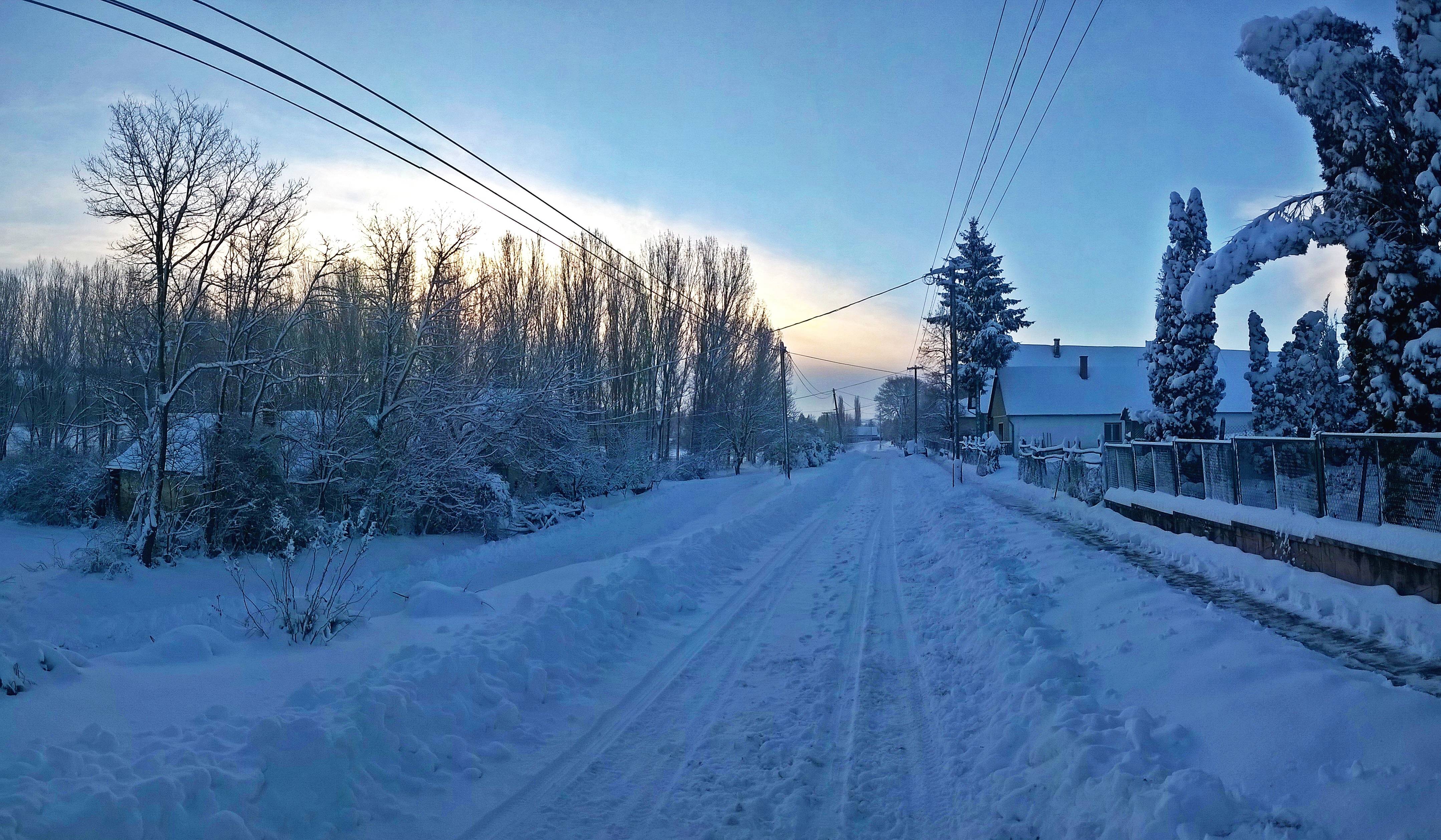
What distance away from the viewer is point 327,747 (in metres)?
4.50

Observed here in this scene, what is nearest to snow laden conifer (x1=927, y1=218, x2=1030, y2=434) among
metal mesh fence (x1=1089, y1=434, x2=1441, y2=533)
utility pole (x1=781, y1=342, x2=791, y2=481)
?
utility pole (x1=781, y1=342, x2=791, y2=481)

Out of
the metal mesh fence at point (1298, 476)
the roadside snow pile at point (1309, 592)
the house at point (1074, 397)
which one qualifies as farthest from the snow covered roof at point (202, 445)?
the house at point (1074, 397)

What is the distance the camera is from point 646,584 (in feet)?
32.2

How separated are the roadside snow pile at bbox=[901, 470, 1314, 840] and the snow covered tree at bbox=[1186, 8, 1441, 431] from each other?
6.49 m

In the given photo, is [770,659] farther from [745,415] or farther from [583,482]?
[745,415]

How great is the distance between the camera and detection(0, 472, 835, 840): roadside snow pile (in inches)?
144

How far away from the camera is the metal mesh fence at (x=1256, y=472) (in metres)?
9.68

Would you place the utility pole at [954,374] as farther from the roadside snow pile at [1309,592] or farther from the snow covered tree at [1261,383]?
the roadside snow pile at [1309,592]

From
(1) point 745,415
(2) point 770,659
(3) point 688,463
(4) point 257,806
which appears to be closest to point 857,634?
(2) point 770,659

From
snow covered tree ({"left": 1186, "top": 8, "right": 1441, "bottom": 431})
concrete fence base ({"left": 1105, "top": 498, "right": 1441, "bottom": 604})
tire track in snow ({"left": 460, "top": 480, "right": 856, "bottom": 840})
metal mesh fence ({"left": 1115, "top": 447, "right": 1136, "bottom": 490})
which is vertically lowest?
tire track in snow ({"left": 460, "top": 480, "right": 856, "bottom": 840})

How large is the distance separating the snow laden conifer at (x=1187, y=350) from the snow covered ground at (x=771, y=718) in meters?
13.7

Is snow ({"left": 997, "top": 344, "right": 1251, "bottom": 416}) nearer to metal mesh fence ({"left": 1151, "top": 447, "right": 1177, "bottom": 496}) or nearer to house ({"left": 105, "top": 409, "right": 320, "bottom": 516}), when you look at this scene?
metal mesh fence ({"left": 1151, "top": 447, "right": 1177, "bottom": 496})

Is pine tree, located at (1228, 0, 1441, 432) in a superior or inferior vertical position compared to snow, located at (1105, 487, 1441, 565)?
superior

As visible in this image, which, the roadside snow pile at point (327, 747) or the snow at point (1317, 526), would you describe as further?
the snow at point (1317, 526)
